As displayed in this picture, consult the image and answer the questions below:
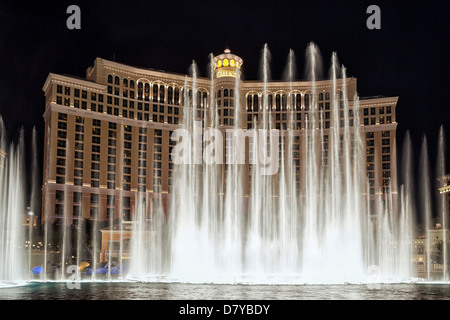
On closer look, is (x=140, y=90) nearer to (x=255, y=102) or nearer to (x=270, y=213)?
(x=255, y=102)

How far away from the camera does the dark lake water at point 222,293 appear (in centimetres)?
2080

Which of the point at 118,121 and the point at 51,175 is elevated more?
the point at 118,121

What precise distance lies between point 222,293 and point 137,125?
70470mm

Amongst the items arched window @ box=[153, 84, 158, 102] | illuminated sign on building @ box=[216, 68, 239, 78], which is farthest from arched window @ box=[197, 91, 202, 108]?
arched window @ box=[153, 84, 158, 102]

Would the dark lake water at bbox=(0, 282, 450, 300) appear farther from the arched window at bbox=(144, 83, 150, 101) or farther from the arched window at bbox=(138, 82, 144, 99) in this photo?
the arched window at bbox=(144, 83, 150, 101)

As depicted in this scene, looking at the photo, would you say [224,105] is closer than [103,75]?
No

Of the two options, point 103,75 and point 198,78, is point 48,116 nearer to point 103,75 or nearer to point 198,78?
point 103,75

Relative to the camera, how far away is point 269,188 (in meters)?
90.5

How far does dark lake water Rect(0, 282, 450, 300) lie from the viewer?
20797 mm

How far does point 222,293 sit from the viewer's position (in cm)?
2245

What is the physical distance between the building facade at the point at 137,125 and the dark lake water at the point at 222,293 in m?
56.7

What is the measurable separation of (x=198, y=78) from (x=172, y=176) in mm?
17778

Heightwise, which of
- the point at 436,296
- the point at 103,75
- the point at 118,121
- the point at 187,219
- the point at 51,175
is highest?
the point at 103,75
